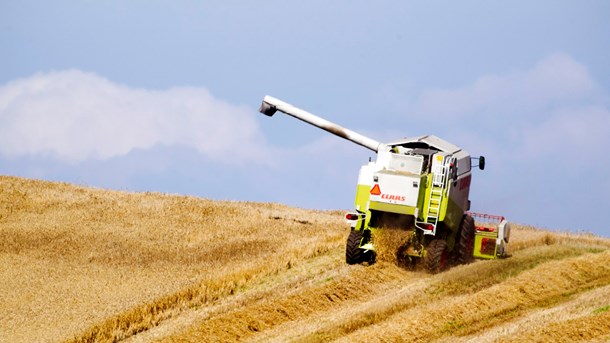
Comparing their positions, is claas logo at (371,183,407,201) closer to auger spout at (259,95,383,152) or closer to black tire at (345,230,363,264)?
black tire at (345,230,363,264)

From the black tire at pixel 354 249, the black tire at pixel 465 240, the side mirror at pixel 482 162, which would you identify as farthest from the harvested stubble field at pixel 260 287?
the side mirror at pixel 482 162

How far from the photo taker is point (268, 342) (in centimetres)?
1650

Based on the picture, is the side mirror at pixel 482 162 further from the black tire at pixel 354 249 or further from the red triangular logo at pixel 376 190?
the black tire at pixel 354 249

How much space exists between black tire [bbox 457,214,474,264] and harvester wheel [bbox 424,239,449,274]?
165 cm

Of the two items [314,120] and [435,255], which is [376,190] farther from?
[314,120]

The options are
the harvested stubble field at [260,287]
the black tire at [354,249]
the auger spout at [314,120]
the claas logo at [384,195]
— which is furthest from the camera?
the auger spout at [314,120]

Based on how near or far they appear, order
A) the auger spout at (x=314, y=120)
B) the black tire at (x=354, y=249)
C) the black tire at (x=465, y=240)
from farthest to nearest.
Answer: the auger spout at (x=314, y=120), the black tire at (x=465, y=240), the black tire at (x=354, y=249)

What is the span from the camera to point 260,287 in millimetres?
20734

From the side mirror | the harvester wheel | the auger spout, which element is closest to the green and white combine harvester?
the harvester wheel

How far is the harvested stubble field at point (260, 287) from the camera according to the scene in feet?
55.6

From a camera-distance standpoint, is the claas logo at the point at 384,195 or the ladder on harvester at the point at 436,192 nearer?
the claas logo at the point at 384,195

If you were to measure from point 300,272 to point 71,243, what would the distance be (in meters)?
9.19

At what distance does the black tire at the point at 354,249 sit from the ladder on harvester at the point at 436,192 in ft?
6.06

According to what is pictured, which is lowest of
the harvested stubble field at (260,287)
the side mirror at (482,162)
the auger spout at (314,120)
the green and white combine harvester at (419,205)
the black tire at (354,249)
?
the harvested stubble field at (260,287)
